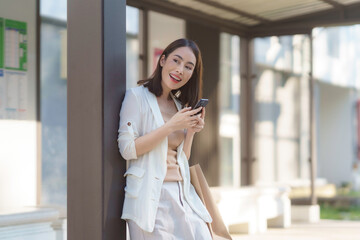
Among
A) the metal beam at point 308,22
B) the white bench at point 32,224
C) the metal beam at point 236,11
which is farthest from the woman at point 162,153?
the metal beam at point 308,22

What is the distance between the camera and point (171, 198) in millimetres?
2441

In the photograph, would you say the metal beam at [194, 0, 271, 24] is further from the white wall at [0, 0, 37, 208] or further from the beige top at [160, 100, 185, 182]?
the beige top at [160, 100, 185, 182]

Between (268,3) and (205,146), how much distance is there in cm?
194

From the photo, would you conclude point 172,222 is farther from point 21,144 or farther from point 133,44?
point 133,44

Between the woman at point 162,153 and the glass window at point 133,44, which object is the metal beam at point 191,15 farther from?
the woman at point 162,153

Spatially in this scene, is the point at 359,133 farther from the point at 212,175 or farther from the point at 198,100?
the point at 198,100

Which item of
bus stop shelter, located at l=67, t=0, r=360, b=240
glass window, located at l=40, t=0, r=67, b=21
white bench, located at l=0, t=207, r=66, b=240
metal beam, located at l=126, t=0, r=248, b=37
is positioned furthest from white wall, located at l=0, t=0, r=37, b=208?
bus stop shelter, located at l=67, t=0, r=360, b=240

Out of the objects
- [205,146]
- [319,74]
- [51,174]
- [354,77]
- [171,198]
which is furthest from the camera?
[354,77]

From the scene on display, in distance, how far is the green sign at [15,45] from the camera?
5203 mm

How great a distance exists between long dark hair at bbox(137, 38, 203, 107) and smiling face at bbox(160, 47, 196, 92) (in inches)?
1.0

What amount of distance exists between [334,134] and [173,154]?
14.8m

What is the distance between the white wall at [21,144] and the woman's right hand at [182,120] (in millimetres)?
3101

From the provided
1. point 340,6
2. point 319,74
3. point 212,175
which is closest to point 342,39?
point 319,74

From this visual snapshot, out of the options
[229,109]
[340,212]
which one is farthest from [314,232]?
[340,212]
